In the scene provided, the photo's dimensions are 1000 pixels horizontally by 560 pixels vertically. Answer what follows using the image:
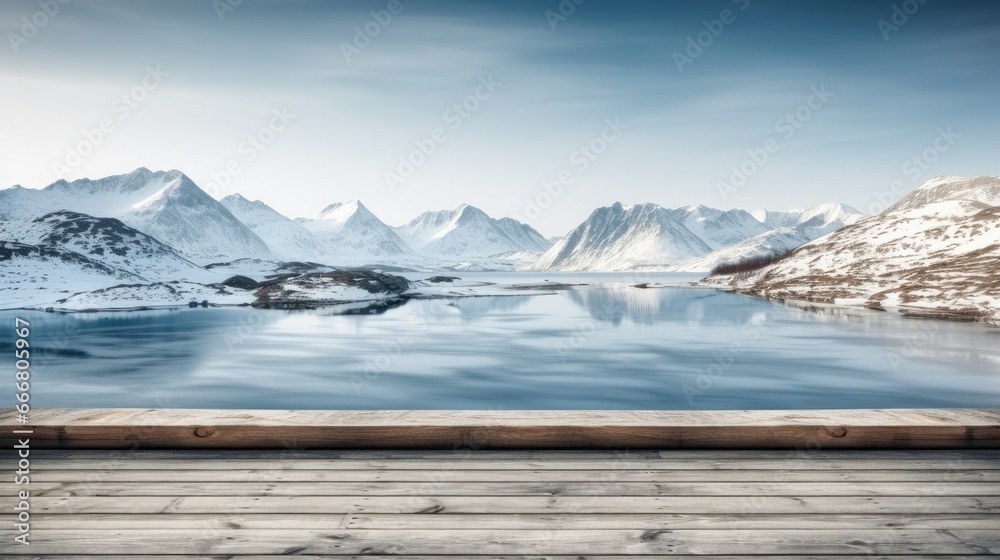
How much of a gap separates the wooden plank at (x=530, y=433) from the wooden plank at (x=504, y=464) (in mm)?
240

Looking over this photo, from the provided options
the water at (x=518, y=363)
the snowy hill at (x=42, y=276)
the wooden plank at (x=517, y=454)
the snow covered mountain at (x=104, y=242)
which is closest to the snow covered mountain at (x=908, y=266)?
the water at (x=518, y=363)

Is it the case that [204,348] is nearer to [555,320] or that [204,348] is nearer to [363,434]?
[555,320]

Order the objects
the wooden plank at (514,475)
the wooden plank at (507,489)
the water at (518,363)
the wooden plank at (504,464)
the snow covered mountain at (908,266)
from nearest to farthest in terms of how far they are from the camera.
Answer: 1. the wooden plank at (507,489)
2. the wooden plank at (514,475)
3. the wooden plank at (504,464)
4. the water at (518,363)
5. the snow covered mountain at (908,266)

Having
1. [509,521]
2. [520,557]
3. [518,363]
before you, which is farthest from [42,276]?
[520,557]

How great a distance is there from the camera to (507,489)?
16.6 feet

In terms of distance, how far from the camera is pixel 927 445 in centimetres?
582

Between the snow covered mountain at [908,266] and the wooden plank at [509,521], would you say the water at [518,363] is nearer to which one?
the snow covered mountain at [908,266]

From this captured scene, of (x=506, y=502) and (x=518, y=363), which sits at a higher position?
(x=506, y=502)

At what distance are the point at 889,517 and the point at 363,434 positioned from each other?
4271 millimetres

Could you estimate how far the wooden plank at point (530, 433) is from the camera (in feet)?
19.0

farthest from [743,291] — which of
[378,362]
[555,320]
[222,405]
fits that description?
[222,405]

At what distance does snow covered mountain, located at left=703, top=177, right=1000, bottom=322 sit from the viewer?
55.1 metres

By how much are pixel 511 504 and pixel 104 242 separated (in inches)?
4581

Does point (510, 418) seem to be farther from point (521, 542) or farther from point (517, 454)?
point (521, 542)
